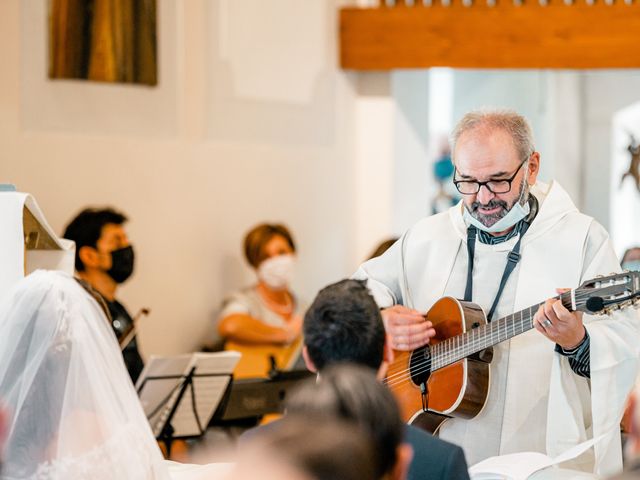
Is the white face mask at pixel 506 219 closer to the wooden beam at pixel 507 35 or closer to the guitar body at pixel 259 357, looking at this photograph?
the guitar body at pixel 259 357

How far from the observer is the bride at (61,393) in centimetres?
370

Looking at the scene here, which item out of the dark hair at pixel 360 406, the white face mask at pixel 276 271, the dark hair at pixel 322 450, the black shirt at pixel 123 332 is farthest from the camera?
the white face mask at pixel 276 271

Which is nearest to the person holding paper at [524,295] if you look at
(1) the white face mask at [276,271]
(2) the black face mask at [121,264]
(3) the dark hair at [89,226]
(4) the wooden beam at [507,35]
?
(2) the black face mask at [121,264]

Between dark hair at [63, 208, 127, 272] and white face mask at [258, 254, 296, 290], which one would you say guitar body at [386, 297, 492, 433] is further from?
white face mask at [258, 254, 296, 290]

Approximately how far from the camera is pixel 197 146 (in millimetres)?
8766

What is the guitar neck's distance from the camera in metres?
3.99

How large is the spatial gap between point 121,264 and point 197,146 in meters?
1.96

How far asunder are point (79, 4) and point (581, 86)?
7.14 meters

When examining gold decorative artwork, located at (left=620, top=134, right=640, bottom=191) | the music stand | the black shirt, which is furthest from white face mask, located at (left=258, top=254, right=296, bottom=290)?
gold decorative artwork, located at (left=620, top=134, right=640, bottom=191)

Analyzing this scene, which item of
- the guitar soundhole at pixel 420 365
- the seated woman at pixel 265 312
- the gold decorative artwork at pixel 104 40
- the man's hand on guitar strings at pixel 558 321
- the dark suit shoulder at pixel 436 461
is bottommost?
the seated woman at pixel 265 312

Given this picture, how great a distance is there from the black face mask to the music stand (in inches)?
35.3

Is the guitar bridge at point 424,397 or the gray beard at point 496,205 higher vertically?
the gray beard at point 496,205

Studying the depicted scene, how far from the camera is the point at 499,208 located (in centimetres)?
429

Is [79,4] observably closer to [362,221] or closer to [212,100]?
[212,100]
